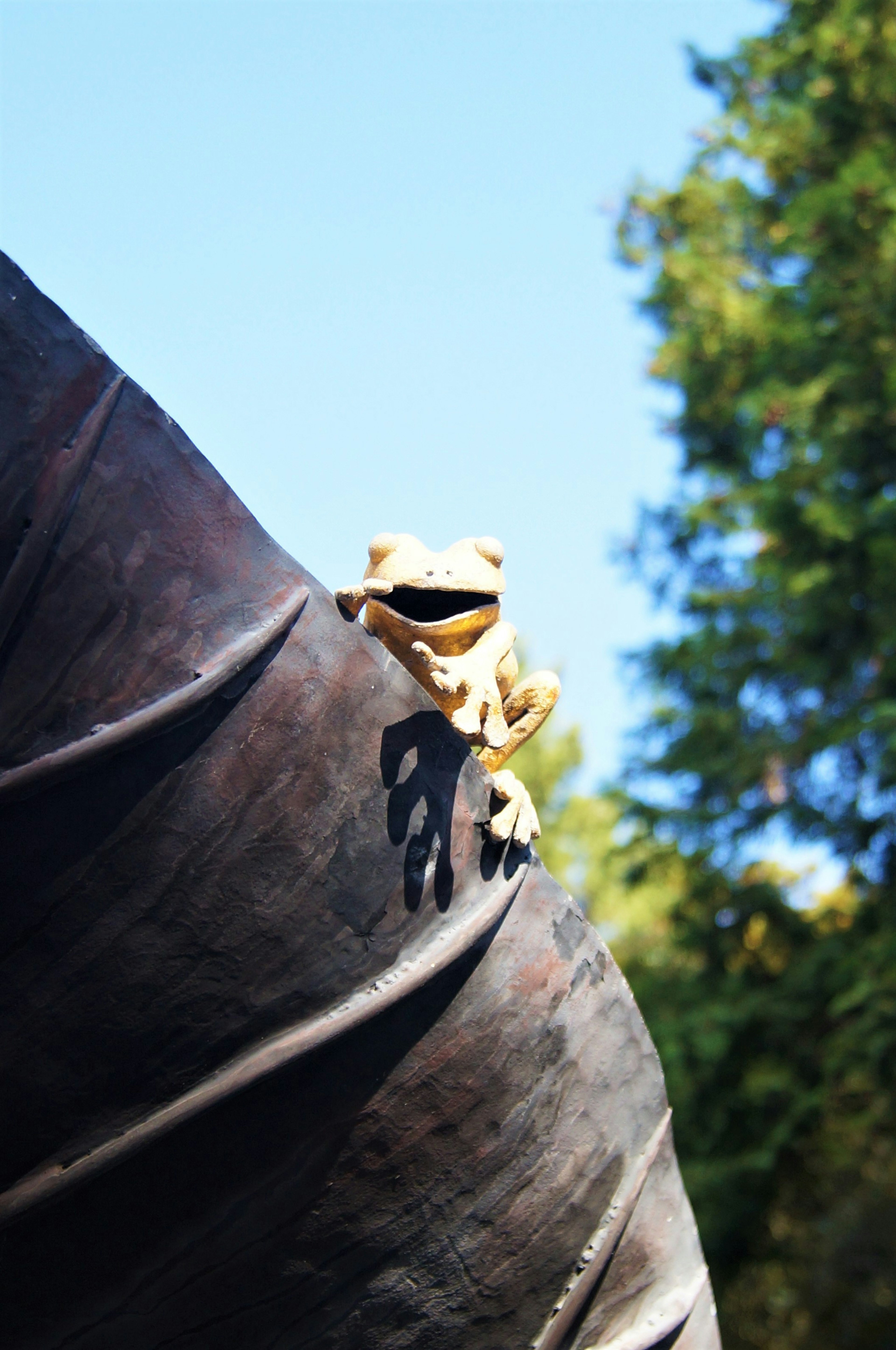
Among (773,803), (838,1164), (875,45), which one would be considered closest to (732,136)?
(875,45)

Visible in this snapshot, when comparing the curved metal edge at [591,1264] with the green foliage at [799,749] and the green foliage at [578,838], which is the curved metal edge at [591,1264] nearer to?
the green foliage at [799,749]

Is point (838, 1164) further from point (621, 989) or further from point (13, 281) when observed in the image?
point (13, 281)

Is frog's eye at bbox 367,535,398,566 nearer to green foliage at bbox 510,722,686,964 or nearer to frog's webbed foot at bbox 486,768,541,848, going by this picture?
frog's webbed foot at bbox 486,768,541,848

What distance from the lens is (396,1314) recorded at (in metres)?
2.29

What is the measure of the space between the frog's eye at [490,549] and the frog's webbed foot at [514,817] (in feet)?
1.67

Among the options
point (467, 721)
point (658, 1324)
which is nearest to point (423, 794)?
point (467, 721)

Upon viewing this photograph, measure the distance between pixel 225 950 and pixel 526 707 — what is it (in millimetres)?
1157

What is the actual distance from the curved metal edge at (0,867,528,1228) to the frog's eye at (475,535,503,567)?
87 cm

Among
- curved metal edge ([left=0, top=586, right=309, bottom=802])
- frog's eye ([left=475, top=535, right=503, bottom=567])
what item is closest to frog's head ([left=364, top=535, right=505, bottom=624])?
frog's eye ([left=475, top=535, right=503, bottom=567])

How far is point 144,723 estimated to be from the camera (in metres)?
1.87

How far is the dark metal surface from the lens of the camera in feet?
6.04

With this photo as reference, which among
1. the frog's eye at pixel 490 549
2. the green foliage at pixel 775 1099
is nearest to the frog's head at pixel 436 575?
the frog's eye at pixel 490 549

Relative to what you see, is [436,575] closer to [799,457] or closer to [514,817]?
[514,817]

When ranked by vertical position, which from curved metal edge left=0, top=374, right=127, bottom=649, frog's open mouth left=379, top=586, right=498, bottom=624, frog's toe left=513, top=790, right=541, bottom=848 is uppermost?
curved metal edge left=0, top=374, right=127, bottom=649
